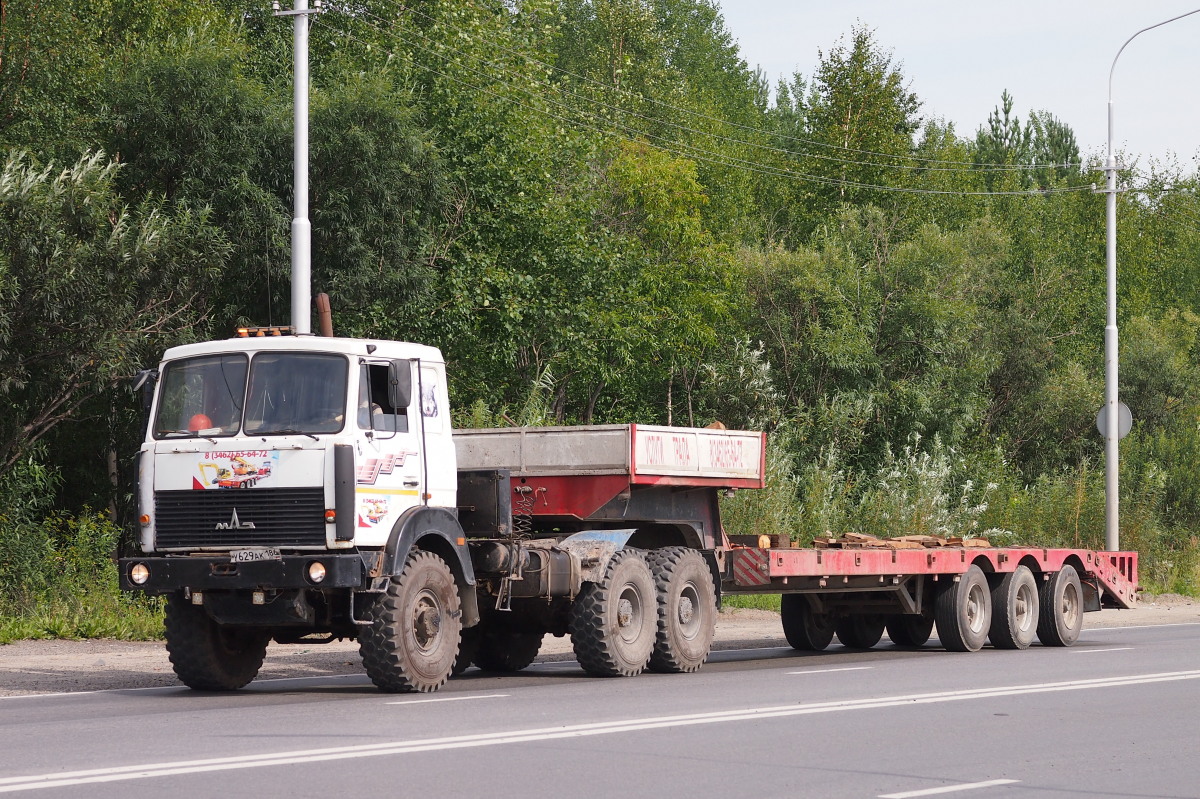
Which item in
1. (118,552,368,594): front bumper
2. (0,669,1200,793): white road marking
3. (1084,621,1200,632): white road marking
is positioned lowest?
(1084,621,1200,632): white road marking

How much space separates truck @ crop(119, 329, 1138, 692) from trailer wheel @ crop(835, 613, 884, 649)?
2234 millimetres

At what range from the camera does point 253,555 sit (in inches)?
528

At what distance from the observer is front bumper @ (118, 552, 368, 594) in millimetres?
13234

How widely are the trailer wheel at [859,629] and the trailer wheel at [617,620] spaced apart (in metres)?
5.46

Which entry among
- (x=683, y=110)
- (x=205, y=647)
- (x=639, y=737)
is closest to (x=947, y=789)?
(x=639, y=737)

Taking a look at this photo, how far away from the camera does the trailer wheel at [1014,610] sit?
20.2m

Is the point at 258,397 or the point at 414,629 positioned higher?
the point at 258,397

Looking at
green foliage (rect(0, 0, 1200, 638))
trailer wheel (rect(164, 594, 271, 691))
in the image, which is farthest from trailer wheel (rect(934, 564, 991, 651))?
trailer wheel (rect(164, 594, 271, 691))

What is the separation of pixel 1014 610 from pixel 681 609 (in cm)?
581

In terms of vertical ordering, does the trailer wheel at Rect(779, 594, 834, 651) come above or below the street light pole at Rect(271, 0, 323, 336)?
below

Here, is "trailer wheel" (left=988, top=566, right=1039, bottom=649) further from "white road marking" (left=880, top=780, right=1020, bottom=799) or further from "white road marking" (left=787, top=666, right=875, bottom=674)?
"white road marking" (left=880, top=780, right=1020, bottom=799)

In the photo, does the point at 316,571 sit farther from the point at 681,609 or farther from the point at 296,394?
the point at 681,609

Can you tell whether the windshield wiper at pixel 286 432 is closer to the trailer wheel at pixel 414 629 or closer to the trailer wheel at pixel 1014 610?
the trailer wheel at pixel 414 629

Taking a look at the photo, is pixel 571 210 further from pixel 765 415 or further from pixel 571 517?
pixel 571 517
